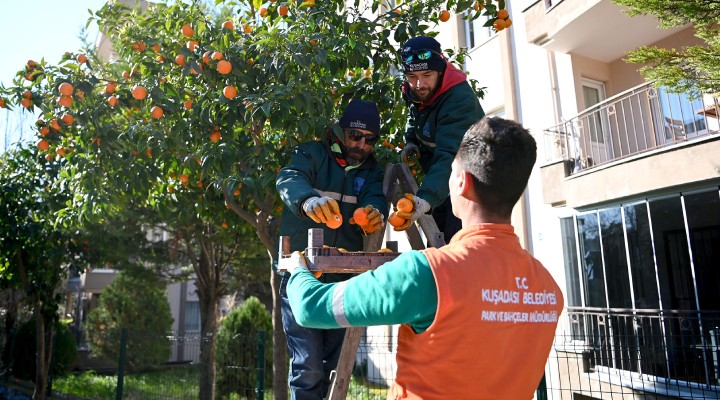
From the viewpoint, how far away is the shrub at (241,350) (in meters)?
9.41

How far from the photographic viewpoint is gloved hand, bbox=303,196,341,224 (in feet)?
8.18

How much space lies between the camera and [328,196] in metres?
3.17

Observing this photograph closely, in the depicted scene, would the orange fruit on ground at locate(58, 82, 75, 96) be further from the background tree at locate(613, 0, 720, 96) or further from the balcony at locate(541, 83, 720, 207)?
the balcony at locate(541, 83, 720, 207)

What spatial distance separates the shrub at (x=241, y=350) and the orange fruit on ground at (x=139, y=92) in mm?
4861

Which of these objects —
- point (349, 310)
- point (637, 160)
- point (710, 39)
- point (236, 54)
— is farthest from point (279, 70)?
point (637, 160)

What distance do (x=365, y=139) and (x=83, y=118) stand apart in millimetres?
2764

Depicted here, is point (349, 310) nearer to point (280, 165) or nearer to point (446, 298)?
point (446, 298)

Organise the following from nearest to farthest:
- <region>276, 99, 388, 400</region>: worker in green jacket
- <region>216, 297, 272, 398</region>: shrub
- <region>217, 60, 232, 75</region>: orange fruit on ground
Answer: <region>276, 99, 388, 400</region>: worker in green jacket
<region>217, 60, 232, 75</region>: orange fruit on ground
<region>216, 297, 272, 398</region>: shrub

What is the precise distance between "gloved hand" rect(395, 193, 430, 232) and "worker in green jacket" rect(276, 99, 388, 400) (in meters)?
0.21

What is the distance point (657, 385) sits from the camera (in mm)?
7961

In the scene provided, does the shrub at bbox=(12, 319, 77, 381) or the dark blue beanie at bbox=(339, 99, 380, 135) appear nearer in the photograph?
the dark blue beanie at bbox=(339, 99, 380, 135)

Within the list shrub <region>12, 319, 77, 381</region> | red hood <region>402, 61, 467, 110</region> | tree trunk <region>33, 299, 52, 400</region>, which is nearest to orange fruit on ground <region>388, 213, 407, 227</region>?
red hood <region>402, 61, 467, 110</region>

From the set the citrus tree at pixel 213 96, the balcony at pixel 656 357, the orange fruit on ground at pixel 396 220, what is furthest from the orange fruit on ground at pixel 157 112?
the balcony at pixel 656 357

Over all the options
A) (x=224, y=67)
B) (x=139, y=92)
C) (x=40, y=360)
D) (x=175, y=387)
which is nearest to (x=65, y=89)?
(x=139, y=92)
